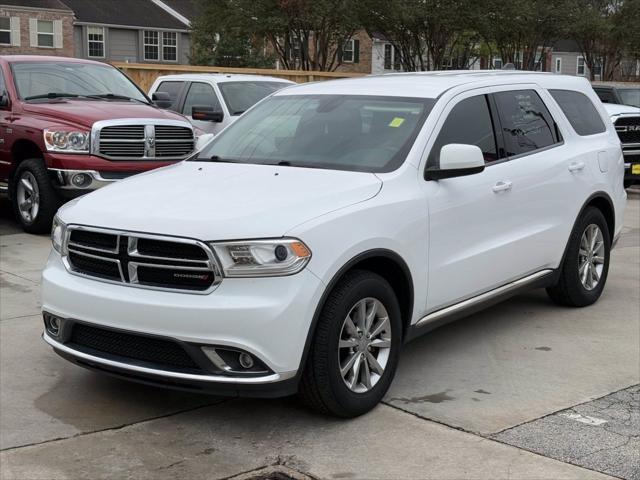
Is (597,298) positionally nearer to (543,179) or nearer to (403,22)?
(543,179)

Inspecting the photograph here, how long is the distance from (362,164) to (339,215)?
2.46 feet

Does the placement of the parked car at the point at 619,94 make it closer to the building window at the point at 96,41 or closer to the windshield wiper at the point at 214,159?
the windshield wiper at the point at 214,159

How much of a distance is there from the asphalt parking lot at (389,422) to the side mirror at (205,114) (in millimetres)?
6452

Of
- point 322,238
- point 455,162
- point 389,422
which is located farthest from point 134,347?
point 455,162

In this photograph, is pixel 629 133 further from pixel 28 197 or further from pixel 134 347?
pixel 134 347

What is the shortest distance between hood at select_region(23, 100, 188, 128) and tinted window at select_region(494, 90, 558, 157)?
5102 mm

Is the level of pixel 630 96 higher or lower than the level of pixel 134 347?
higher

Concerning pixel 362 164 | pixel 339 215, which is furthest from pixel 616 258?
pixel 339 215

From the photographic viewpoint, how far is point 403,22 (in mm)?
30797

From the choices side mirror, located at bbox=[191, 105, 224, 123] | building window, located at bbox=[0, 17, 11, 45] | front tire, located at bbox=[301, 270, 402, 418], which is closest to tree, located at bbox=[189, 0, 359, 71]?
building window, located at bbox=[0, 17, 11, 45]

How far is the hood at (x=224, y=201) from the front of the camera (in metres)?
4.47

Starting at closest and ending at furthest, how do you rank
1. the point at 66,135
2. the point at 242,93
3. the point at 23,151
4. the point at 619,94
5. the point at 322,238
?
the point at 322,238 → the point at 66,135 → the point at 23,151 → the point at 242,93 → the point at 619,94

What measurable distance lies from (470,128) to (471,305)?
1132 mm

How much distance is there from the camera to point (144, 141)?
10234mm
